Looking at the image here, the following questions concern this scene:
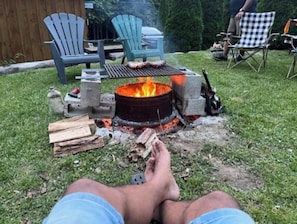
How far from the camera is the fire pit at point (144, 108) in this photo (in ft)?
8.44

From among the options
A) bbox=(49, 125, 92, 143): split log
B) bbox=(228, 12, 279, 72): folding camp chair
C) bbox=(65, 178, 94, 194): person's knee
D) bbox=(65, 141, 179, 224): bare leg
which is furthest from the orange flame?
bbox=(228, 12, 279, 72): folding camp chair

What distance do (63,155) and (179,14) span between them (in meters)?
5.93

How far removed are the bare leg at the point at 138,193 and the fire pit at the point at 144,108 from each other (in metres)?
0.97

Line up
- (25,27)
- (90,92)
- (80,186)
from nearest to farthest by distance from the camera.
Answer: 1. (80,186)
2. (90,92)
3. (25,27)

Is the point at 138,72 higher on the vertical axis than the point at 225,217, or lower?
higher

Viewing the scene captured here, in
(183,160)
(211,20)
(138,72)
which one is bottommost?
(183,160)

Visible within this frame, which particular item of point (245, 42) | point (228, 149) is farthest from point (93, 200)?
point (245, 42)

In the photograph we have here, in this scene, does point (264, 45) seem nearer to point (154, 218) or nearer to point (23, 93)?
point (23, 93)

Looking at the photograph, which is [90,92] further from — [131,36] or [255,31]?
→ [255,31]

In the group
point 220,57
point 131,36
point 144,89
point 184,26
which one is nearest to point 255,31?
point 220,57

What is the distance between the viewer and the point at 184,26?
7.31m

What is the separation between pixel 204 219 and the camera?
107 centimetres

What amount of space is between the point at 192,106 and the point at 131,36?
8.44 feet

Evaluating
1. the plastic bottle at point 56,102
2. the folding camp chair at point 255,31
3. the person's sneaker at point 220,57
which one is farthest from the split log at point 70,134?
the person's sneaker at point 220,57
